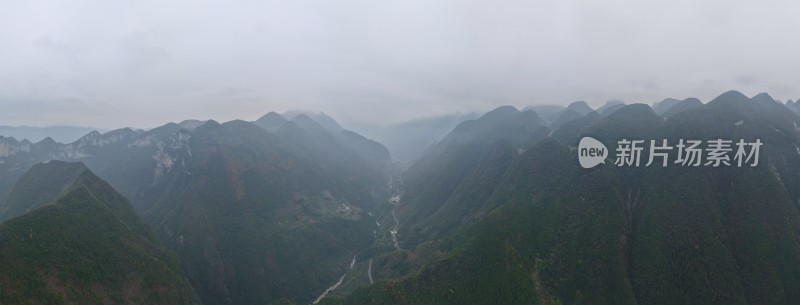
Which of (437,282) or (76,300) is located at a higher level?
(76,300)

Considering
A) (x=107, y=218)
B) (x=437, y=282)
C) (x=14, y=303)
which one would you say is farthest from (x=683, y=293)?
(x=107, y=218)

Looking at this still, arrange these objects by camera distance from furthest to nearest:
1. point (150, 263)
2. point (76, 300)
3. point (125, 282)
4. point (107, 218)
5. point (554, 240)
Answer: point (554, 240), point (107, 218), point (150, 263), point (125, 282), point (76, 300)

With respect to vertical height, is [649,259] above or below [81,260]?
A: below

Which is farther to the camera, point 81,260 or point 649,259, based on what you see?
point 649,259

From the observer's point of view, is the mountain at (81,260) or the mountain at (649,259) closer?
the mountain at (81,260)

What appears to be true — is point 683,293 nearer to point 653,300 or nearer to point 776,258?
point 653,300

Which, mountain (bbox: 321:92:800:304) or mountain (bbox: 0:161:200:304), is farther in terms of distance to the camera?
mountain (bbox: 321:92:800:304)

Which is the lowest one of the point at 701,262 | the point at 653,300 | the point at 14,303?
the point at 653,300

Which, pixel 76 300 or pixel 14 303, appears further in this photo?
pixel 76 300
